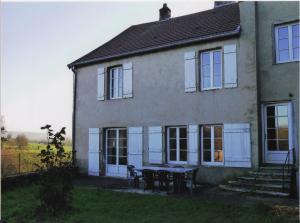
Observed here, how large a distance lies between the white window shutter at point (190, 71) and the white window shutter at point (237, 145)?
6.32 feet

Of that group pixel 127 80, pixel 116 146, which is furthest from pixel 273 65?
pixel 116 146

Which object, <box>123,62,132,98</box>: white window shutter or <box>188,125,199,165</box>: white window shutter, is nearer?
<box>188,125,199,165</box>: white window shutter

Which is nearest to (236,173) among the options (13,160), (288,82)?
(288,82)

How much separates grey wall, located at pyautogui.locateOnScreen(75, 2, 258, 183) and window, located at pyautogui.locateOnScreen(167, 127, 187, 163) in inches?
13.5

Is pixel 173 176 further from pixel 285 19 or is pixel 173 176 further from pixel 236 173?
pixel 285 19

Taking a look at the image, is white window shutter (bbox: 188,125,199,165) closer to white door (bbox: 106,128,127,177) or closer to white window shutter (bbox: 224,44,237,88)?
white window shutter (bbox: 224,44,237,88)

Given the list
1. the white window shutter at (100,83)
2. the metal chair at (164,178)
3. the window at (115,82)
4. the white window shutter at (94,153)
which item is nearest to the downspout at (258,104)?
the metal chair at (164,178)

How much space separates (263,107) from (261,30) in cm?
252

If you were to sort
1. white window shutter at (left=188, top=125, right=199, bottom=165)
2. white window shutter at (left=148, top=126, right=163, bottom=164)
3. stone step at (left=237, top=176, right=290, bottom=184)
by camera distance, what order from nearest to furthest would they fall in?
stone step at (left=237, top=176, right=290, bottom=184)
white window shutter at (left=188, top=125, right=199, bottom=165)
white window shutter at (left=148, top=126, right=163, bottom=164)

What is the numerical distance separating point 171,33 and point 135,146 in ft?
15.8

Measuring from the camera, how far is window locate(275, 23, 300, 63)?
36.7 ft

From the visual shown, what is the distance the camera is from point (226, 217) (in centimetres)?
744

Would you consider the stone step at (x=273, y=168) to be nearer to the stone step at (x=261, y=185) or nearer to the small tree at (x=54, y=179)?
the stone step at (x=261, y=185)

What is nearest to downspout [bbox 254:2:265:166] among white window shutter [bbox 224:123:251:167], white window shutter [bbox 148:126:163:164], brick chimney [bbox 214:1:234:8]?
white window shutter [bbox 224:123:251:167]
